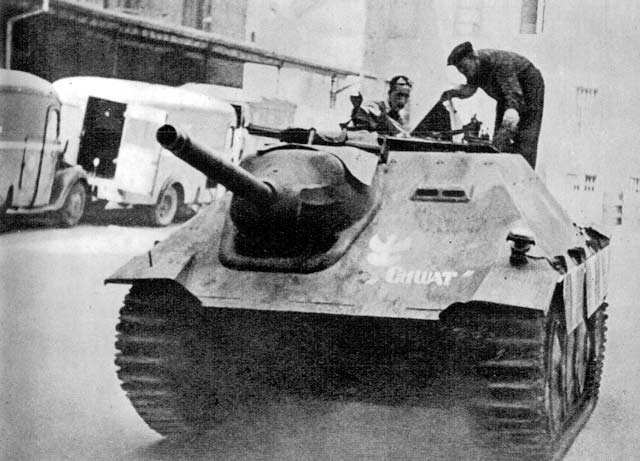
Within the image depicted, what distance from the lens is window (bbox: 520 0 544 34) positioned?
800 centimetres

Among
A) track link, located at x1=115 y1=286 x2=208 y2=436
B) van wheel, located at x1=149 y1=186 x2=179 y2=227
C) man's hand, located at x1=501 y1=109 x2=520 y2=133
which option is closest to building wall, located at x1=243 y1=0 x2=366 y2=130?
van wheel, located at x1=149 y1=186 x2=179 y2=227

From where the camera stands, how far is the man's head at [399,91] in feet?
26.5

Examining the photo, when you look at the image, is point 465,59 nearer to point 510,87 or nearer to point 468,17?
point 468,17

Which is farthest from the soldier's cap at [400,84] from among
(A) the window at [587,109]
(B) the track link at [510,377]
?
(B) the track link at [510,377]

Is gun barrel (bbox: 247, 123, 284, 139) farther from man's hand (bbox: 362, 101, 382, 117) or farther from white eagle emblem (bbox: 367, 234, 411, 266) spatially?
white eagle emblem (bbox: 367, 234, 411, 266)

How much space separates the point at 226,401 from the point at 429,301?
204 cm

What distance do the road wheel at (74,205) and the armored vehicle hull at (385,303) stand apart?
2.60 metres

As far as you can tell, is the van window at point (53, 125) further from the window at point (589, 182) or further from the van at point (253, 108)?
the window at point (589, 182)

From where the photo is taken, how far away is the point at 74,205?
9133 millimetres

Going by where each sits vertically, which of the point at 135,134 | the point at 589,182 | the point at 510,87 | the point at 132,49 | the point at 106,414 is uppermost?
the point at 132,49

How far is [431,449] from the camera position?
21.3 feet

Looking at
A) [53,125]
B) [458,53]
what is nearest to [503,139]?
[458,53]

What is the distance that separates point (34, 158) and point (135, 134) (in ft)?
4.30

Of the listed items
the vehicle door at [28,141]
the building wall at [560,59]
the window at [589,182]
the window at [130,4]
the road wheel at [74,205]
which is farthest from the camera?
the road wheel at [74,205]
